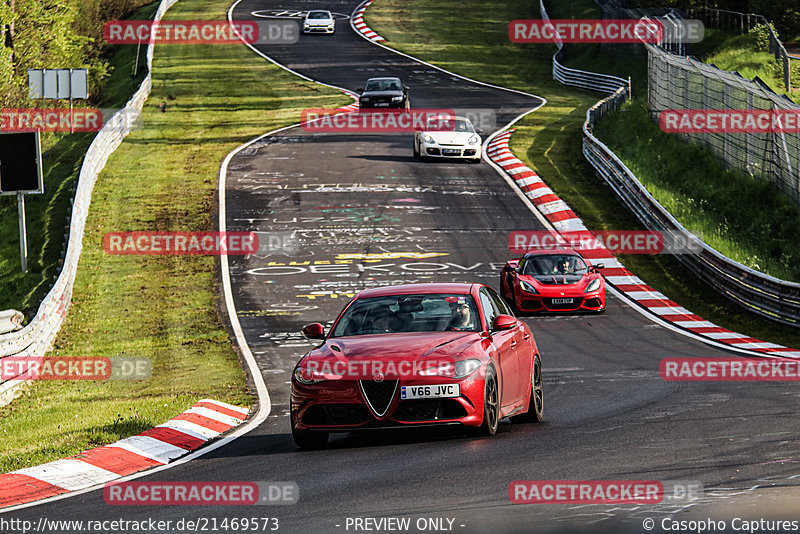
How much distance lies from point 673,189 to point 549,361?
1728cm

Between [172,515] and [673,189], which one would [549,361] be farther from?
[673,189]

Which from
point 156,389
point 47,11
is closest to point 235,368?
point 156,389

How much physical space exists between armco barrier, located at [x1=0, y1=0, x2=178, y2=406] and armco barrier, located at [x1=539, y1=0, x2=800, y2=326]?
513 inches

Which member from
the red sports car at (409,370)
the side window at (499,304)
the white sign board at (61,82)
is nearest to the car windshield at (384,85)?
the white sign board at (61,82)

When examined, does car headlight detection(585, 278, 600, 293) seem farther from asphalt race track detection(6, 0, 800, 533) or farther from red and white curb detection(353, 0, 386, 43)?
red and white curb detection(353, 0, 386, 43)

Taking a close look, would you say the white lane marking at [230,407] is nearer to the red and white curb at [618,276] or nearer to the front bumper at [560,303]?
the red and white curb at [618,276]

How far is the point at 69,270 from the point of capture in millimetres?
25922

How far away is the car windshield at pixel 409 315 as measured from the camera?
38.1 ft

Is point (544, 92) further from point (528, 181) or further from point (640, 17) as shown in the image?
point (528, 181)

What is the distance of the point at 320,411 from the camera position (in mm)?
10773

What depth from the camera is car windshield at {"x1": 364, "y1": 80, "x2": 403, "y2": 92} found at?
4895 cm

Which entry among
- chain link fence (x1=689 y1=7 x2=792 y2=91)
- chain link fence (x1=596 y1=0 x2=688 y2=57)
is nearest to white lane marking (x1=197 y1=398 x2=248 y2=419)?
chain link fence (x1=689 y1=7 x2=792 y2=91)

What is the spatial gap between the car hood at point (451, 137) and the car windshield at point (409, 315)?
92.4 feet

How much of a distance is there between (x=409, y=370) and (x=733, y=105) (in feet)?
74.5
